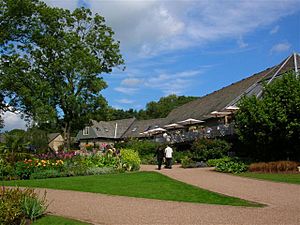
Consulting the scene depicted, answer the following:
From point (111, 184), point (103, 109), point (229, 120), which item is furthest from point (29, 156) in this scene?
point (229, 120)

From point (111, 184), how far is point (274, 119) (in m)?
10.6

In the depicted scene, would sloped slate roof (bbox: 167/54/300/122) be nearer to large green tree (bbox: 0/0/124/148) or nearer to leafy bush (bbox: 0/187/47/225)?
large green tree (bbox: 0/0/124/148)

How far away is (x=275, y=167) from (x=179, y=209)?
11.8m

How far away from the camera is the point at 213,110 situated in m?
43.9

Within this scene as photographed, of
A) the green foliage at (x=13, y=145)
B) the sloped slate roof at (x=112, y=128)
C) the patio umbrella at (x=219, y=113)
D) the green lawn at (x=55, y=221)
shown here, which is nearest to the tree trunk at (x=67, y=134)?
the green foliage at (x=13, y=145)

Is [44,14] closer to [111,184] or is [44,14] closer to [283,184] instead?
[111,184]

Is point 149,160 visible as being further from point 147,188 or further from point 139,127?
point 139,127

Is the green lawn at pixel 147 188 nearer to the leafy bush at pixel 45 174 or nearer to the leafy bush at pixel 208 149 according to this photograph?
the leafy bush at pixel 45 174

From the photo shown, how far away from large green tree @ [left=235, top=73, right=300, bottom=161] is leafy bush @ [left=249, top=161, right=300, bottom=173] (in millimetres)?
1752

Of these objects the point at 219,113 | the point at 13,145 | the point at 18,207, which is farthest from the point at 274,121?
the point at 13,145

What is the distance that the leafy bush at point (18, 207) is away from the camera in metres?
9.16

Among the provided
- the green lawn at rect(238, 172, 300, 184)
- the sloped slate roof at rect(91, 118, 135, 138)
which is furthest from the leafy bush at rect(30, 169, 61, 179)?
the sloped slate roof at rect(91, 118, 135, 138)

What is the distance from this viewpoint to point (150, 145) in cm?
4112

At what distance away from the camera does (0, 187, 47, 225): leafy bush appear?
9156 millimetres
